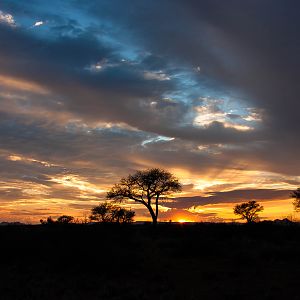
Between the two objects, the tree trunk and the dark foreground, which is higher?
the tree trunk

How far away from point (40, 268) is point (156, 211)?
51.2 metres

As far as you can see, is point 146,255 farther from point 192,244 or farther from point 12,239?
point 12,239

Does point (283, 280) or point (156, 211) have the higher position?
point (156, 211)

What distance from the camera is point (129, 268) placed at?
16031 millimetres

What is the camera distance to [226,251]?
2148 centimetres

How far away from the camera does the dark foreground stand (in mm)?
12500

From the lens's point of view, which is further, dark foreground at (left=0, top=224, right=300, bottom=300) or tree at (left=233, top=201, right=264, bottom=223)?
tree at (left=233, top=201, right=264, bottom=223)

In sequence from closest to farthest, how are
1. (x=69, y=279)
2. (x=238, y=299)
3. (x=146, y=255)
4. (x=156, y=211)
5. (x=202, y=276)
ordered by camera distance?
(x=238, y=299) < (x=69, y=279) < (x=202, y=276) < (x=146, y=255) < (x=156, y=211)

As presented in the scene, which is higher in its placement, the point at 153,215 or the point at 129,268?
the point at 153,215

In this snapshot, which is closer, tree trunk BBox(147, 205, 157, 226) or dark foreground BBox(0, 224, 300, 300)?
dark foreground BBox(0, 224, 300, 300)

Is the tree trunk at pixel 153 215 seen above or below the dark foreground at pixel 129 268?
above

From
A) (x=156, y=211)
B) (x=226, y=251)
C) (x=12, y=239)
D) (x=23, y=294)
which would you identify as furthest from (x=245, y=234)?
(x=156, y=211)

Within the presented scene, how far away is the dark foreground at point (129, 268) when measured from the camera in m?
12.5

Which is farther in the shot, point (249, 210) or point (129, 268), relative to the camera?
point (249, 210)
